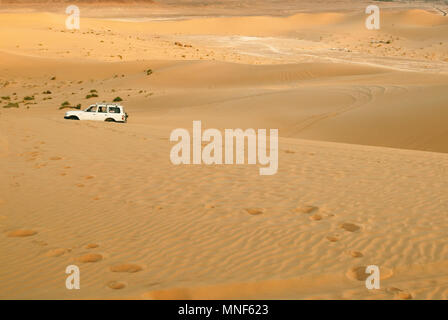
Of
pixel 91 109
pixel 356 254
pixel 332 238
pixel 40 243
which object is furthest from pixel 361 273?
pixel 91 109

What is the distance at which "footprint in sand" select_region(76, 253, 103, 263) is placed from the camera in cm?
509

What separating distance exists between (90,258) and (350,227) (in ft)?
10.9

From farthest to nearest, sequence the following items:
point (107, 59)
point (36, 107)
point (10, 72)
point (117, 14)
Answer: point (117, 14) → point (107, 59) → point (10, 72) → point (36, 107)

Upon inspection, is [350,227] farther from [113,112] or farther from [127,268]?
[113,112]

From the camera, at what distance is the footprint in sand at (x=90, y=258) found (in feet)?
16.7

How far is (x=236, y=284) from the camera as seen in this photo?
4621 mm

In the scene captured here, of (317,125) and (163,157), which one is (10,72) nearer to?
(317,125)

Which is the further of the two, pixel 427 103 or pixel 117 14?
pixel 117 14

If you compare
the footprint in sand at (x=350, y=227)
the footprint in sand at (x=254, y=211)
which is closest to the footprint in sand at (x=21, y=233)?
the footprint in sand at (x=254, y=211)

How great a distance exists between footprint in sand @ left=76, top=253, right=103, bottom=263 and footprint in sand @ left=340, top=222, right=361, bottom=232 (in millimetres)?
3117

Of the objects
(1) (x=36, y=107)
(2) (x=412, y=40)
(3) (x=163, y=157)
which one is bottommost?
(3) (x=163, y=157)

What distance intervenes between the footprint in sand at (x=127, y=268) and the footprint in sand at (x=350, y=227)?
2756 mm

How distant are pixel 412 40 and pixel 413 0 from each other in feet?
167

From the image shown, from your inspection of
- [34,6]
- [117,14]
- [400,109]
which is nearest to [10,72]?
[400,109]
